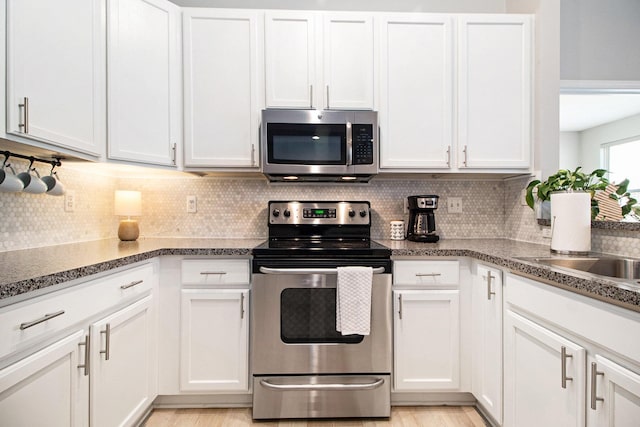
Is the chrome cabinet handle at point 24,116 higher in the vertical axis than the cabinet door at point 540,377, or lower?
higher

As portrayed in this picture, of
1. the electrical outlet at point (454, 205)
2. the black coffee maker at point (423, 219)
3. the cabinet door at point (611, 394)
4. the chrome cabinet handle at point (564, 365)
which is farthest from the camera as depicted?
the electrical outlet at point (454, 205)

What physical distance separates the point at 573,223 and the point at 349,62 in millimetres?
1469

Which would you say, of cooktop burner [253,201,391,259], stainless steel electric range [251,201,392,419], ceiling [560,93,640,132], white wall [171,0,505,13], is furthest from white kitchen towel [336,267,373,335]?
ceiling [560,93,640,132]

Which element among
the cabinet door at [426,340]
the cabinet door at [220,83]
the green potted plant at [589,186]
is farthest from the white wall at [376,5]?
the cabinet door at [426,340]

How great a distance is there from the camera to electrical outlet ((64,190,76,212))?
197 cm

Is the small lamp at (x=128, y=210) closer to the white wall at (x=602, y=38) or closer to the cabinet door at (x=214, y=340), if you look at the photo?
the cabinet door at (x=214, y=340)

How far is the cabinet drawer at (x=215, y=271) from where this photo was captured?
191 centimetres

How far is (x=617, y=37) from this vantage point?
2443mm

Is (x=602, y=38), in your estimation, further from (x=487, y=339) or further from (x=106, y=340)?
(x=106, y=340)

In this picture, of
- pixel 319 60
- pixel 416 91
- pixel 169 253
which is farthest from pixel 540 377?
pixel 319 60

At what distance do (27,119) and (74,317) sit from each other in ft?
2.38

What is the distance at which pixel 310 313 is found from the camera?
187cm

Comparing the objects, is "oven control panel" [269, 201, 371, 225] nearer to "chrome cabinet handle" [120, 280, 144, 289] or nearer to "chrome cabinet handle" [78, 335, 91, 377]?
"chrome cabinet handle" [120, 280, 144, 289]

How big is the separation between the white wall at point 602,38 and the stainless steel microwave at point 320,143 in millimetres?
1510
